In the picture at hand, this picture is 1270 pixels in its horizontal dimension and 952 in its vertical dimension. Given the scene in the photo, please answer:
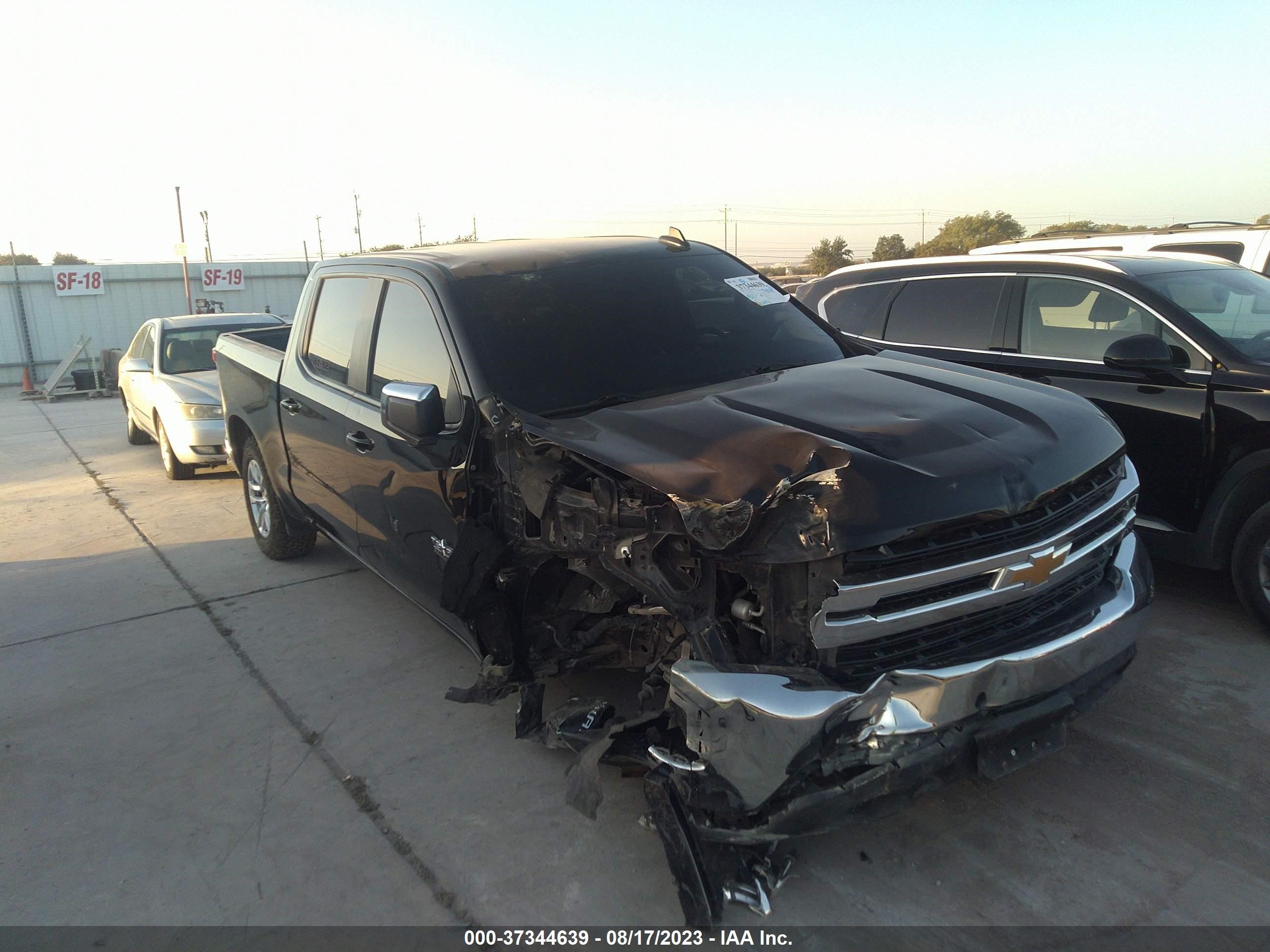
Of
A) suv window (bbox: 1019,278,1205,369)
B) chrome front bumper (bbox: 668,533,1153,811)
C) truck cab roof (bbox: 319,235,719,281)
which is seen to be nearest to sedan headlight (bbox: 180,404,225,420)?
truck cab roof (bbox: 319,235,719,281)

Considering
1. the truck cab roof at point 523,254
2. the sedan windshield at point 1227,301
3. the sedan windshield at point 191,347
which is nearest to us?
the truck cab roof at point 523,254

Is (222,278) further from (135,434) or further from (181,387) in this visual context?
(181,387)

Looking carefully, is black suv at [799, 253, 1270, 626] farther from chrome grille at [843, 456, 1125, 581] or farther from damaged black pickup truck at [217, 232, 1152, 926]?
chrome grille at [843, 456, 1125, 581]

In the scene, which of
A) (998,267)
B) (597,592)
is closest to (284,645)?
Answer: (597,592)

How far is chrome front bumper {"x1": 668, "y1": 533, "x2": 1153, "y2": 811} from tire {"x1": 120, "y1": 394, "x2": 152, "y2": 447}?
1094cm

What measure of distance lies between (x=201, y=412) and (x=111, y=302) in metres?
20.6

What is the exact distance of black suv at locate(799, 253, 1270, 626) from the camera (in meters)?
4.24

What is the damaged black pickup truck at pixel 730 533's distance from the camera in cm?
243

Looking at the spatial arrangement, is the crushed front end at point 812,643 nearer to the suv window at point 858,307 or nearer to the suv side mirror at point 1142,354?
the suv side mirror at point 1142,354

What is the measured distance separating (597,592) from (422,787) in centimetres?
105

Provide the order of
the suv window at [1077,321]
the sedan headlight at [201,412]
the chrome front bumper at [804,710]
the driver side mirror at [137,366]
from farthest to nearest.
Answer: the driver side mirror at [137,366], the sedan headlight at [201,412], the suv window at [1077,321], the chrome front bumper at [804,710]

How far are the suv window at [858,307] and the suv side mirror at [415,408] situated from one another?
3.56 metres

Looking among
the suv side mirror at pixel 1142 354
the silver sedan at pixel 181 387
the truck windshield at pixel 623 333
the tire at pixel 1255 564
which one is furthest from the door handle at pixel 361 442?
the silver sedan at pixel 181 387

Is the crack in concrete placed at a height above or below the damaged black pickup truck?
below
